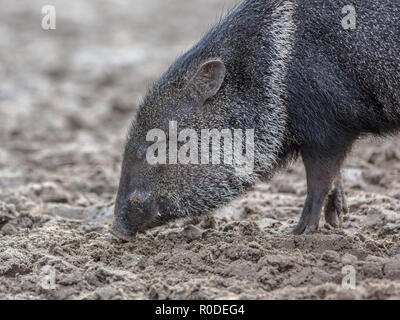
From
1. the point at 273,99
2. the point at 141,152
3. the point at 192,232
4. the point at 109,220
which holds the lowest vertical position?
the point at 192,232

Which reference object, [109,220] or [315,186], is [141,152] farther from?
[315,186]

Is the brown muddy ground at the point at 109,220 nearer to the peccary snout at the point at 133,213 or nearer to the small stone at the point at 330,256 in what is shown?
the small stone at the point at 330,256

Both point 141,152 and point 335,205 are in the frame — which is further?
point 335,205

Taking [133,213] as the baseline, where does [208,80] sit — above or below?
above

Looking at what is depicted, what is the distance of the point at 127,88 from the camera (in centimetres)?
1130

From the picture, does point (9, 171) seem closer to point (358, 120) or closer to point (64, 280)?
point (64, 280)

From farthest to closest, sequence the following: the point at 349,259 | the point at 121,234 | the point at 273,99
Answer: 1. the point at 121,234
2. the point at 273,99
3. the point at 349,259

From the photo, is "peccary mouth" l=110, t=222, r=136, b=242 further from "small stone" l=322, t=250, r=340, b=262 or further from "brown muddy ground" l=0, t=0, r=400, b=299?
"small stone" l=322, t=250, r=340, b=262

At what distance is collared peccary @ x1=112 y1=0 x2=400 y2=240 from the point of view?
5.04 m

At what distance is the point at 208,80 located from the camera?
5.29 metres

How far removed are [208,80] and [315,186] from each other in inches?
48.8

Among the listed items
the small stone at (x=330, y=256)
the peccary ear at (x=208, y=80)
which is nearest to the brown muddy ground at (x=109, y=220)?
the small stone at (x=330, y=256)

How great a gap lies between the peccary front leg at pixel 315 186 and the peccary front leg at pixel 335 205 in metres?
0.38

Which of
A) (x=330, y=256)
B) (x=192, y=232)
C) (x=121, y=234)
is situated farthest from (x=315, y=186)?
(x=121, y=234)
